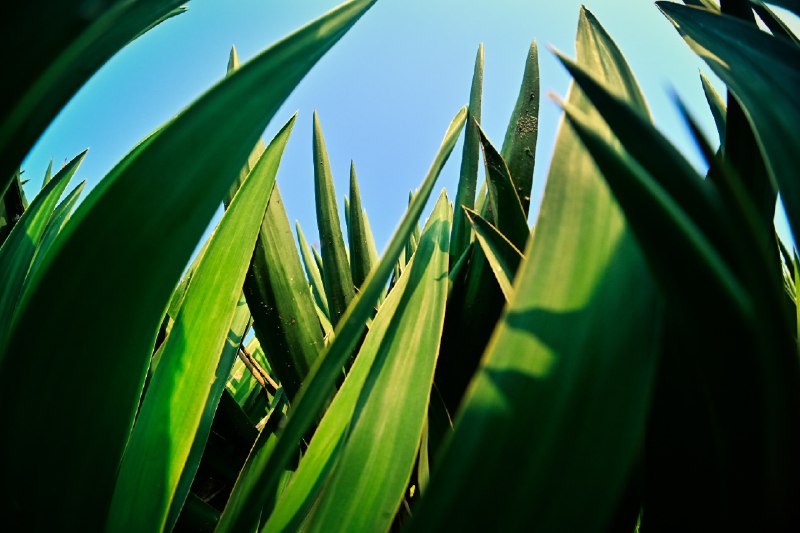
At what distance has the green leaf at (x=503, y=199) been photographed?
0.97 feet

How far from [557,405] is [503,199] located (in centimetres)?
20

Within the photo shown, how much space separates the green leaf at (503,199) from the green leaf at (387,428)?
0.28 ft

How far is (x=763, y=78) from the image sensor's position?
17 centimetres

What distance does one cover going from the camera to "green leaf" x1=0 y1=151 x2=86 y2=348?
319 mm

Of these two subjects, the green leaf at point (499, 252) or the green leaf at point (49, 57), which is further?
the green leaf at point (499, 252)

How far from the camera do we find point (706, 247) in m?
0.10

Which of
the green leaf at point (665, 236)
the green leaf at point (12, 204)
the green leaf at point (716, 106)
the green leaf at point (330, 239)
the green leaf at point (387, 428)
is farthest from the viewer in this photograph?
the green leaf at point (12, 204)

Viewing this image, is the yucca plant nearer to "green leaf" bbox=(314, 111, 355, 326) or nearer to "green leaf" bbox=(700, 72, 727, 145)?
"green leaf" bbox=(700, 72, 727, 145)

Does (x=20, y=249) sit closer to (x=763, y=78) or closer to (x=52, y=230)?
(x=52, y=230)

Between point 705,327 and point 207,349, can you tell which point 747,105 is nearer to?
point 705,327

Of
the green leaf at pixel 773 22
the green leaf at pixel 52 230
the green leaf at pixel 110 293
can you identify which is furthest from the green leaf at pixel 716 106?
the green leaf at pixel 52 230

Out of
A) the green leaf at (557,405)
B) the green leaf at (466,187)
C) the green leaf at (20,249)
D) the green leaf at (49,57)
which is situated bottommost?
the green leaf at (557,405)

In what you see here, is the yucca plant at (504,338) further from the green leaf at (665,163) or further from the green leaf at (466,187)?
the green leaf at (466,187)

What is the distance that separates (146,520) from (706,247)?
250 millimetres
